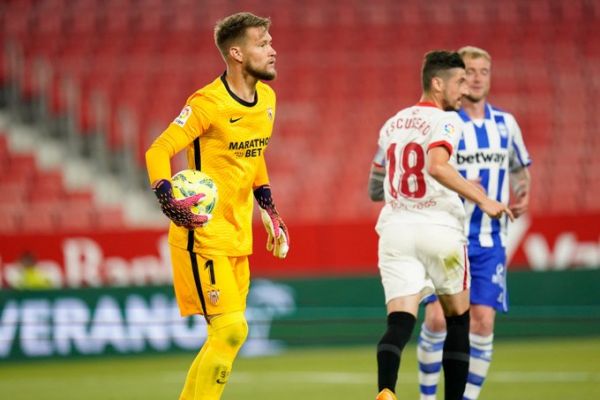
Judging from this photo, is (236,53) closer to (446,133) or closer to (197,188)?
(197,188)

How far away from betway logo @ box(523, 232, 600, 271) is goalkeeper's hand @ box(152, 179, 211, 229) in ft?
30.5

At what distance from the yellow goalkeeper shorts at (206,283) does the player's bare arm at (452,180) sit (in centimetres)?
126

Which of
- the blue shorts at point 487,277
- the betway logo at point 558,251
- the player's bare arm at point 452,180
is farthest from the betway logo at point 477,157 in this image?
the betway logo at point 558,251

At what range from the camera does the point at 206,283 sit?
6.31 metres

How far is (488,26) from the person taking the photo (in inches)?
832

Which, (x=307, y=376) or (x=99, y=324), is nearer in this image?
(x=307, y=376)

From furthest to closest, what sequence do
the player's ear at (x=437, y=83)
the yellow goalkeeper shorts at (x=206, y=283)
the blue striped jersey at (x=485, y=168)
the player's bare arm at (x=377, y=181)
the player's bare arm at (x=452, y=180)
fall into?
the blue striped jersey at (x=485, y=168) → the player's bare arm at (x=377, y=181) → the player's ear at (x=437, y=83) → the player's bare arm at (x=452, y=180) → the yellow goalkeeper shorts at (x=206, y=283)

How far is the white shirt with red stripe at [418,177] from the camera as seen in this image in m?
6.75

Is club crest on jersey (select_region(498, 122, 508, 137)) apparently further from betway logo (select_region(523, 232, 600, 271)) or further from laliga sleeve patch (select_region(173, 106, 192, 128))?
betway logo (select_region(523, 232, 600, 271))

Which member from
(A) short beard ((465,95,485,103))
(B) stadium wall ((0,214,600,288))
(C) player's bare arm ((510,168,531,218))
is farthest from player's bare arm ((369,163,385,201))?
(B) stadium wall ((0,214,600,288))

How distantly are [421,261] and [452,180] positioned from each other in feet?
1.97

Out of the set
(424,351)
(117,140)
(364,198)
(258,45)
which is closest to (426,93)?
(258,45)

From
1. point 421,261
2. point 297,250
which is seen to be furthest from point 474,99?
point 297,250

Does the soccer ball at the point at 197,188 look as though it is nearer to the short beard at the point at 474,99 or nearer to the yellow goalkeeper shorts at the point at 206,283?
the yellow goalkeeper shorts at the point at 206,283
